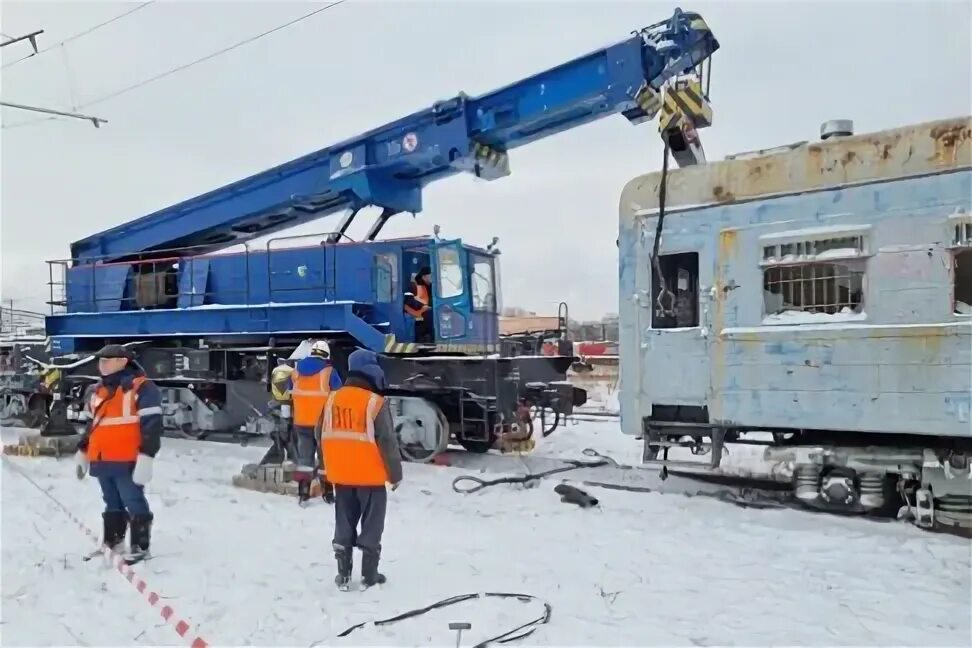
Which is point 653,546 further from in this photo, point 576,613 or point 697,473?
point 697,473

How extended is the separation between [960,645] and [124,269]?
43.7 feet

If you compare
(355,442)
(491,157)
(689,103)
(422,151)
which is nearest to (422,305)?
(422,151)

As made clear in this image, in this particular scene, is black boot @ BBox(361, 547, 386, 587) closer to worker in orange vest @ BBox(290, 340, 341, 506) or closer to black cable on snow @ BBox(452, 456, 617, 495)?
worker in orange vest @ BBox(290, 340, 341, 506)

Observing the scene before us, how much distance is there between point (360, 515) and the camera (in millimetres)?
5145

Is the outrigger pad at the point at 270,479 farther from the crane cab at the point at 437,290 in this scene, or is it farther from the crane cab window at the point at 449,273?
the crane cab window at the point at 449,273

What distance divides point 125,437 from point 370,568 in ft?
7.07

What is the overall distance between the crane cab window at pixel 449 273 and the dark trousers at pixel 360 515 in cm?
584

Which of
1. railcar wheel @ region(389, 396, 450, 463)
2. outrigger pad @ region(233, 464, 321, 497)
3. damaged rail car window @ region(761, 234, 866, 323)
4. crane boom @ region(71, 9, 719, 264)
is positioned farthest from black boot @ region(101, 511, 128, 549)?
crane boom @ region(71, 9, 719, 264)

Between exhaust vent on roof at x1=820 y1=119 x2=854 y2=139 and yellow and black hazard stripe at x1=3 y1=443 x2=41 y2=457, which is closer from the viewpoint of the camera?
exhaust vent on roof at x1=820 y1=119 x2=854 y2=139

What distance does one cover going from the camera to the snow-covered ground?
436 centimetres

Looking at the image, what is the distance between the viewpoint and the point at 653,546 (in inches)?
234

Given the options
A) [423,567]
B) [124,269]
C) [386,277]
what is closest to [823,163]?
[423,567]

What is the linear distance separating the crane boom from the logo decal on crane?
1cm

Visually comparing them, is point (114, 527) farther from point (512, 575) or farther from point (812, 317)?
point (812, 317)
